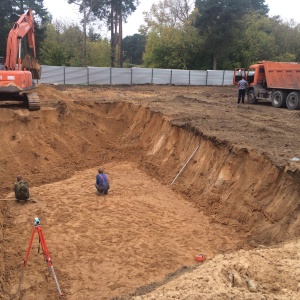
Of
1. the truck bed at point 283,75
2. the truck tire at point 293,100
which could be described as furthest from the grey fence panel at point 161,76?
the truck tire at point 293,100

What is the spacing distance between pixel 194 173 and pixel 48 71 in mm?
22342

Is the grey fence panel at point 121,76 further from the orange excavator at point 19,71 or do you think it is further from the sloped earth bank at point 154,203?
the orange excavator at point 19,71

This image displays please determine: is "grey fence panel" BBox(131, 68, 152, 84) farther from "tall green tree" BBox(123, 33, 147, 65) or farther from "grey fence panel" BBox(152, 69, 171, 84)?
"tall green tree" BBox(123, 33, 147, 65)

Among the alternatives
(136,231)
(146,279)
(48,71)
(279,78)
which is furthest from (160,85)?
(146,279)

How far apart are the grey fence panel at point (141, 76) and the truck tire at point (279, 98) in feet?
50.2

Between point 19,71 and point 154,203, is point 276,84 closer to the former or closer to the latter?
point 154,203

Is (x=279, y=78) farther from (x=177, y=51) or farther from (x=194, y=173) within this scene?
(x=177, y=51)

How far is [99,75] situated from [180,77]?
8354mm

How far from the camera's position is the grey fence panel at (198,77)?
3718cm

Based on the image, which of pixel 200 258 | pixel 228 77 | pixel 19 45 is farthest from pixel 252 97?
pixel 200 258

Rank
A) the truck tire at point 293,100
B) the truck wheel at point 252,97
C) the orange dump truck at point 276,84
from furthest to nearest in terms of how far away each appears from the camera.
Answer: the truck wheel at point 252,97 → the orange dump truck at point 276,84 → the truck tire at point 293,100

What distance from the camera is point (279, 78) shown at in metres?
22.0

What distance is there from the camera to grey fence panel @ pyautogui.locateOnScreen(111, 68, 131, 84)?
33688 millimetres

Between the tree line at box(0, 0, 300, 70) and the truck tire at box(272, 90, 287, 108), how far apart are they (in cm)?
2023
